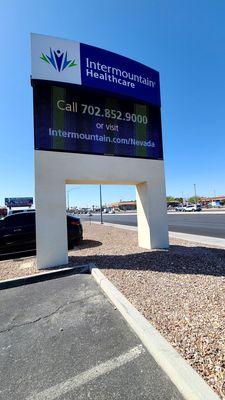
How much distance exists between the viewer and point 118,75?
8.26 m

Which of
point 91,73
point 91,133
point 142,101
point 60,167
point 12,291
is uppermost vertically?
point 91,73

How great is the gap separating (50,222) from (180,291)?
13.7ft

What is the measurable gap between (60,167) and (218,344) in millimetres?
5931

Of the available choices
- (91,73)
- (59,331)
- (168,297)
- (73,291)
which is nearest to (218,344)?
(168,297)

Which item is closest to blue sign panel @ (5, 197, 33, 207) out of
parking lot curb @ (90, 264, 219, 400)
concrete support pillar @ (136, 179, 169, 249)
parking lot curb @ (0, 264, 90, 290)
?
concrete support pillar @ (136, 179, 169, 249)

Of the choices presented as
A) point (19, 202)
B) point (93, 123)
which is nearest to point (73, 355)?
point (93, 123)

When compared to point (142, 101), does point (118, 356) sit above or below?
below

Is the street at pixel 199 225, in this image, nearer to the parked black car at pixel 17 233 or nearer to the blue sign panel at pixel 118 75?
the blue sign panel at pixel 118 75

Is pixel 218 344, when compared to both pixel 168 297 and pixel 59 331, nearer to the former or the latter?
pixel 168 297

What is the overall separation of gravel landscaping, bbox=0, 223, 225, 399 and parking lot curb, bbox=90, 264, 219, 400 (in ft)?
0.29

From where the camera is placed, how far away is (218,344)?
8.80 ft

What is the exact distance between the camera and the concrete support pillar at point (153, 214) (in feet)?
28.4

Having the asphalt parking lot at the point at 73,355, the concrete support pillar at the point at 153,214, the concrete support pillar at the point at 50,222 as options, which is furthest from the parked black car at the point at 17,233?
→ the asphalt parking lot at the point at 73,355

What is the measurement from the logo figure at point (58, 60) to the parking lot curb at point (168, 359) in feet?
22.6
